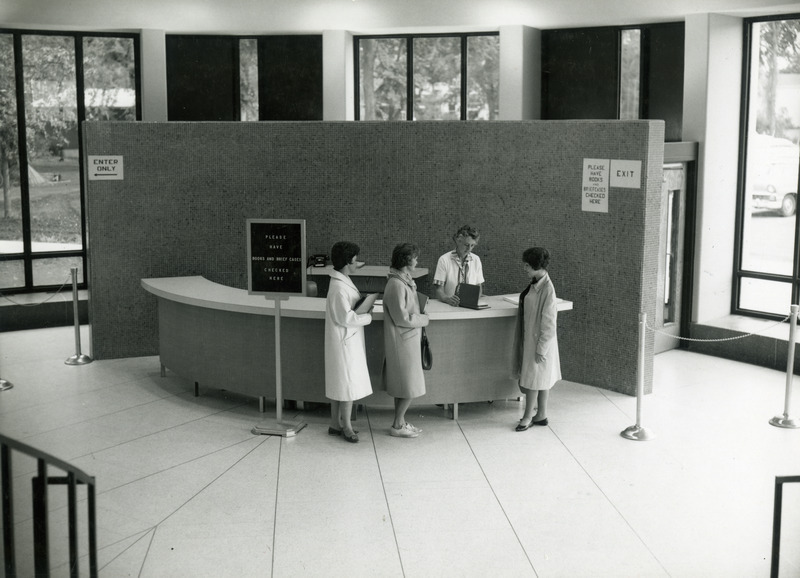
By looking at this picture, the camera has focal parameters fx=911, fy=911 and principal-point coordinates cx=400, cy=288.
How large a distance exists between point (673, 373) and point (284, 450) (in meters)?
4.59

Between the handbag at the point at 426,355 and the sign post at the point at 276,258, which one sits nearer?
the sign post at the point at 276,258

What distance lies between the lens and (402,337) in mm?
7414

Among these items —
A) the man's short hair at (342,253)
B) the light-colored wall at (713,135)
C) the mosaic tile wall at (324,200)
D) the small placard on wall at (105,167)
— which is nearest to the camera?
the man's short hair at (342,253)

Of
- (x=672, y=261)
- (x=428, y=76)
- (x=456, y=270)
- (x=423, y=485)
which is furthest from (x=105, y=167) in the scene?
(x=672, y=261)

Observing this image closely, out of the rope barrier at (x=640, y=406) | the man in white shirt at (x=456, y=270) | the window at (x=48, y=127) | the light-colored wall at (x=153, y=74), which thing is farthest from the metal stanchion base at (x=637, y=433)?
the window at (x=48, y=127)

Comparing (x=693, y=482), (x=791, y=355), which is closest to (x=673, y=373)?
(x=791, y=355)

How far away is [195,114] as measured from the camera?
12.5m

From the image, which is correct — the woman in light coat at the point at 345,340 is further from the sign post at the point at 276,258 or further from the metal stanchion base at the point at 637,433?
the metal stanchion base at the point at 637,433

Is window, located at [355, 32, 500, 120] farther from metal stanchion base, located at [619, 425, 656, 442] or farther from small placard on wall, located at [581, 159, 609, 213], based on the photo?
metal stanchion base, located at [619, 425, 656, 442]

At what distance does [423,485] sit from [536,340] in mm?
1778

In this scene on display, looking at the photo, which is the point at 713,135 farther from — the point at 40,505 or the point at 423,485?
the point at 40,505

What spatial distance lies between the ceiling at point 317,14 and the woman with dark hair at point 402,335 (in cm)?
533

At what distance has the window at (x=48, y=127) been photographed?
38.9 feet

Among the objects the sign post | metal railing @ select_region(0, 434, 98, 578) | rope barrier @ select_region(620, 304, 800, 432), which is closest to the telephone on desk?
the sign post
